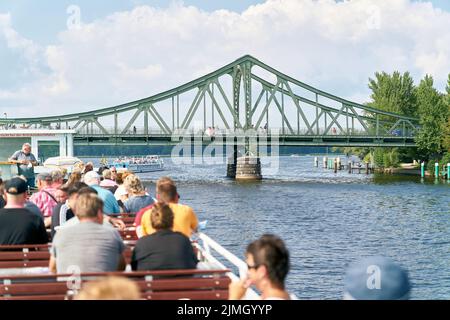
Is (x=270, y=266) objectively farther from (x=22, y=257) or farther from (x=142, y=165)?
(x=142, y=165)

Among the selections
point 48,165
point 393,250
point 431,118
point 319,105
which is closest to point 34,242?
point 393,250

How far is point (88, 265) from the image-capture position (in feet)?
26.9

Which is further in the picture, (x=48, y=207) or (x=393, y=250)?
(x=393, y=250)

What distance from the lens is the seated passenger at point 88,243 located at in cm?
819

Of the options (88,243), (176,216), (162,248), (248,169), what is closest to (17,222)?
(176,216)

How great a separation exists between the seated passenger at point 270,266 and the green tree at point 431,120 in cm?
9604

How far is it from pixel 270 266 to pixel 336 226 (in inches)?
1437

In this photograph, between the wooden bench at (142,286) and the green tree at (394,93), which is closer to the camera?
the wooden bench at (142,286)

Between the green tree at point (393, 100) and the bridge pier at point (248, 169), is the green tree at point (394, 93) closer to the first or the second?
the green tree at point (393, 100)

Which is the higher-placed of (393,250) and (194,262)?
(194,262)

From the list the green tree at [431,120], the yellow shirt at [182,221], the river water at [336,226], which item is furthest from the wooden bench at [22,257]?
the green tree at [431,120]

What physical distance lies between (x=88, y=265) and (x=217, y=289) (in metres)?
1.40
